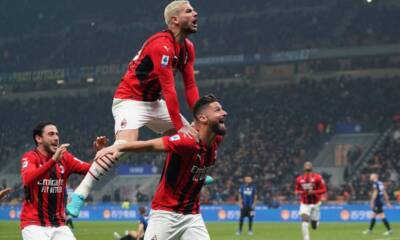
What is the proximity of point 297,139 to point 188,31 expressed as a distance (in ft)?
135

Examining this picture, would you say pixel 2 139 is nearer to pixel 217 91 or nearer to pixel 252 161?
pixel 217 91

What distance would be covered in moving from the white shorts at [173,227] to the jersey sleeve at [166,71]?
104cm

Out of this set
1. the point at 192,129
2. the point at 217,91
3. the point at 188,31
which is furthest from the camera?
the point at 217,91

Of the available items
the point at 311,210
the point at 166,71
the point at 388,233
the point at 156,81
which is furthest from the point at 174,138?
the point at 388,233

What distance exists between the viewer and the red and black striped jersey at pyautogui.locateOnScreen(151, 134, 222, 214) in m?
8.42

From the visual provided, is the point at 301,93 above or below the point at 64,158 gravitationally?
above

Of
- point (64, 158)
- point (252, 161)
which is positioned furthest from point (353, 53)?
point (64, 158)

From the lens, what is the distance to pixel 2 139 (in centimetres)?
5984

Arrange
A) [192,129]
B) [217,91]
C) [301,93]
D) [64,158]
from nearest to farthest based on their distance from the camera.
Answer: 1. [192,129]
2. [64,158]
3. [301,93]
4. [217,91]

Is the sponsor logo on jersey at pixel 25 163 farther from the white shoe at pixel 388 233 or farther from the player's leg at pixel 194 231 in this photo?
the white shoe at pixel 388 233

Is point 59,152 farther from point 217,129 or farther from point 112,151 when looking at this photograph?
point 217,129

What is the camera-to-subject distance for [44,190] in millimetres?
10258

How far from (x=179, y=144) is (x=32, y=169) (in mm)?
2728

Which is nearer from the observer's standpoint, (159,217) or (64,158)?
(159,217)
